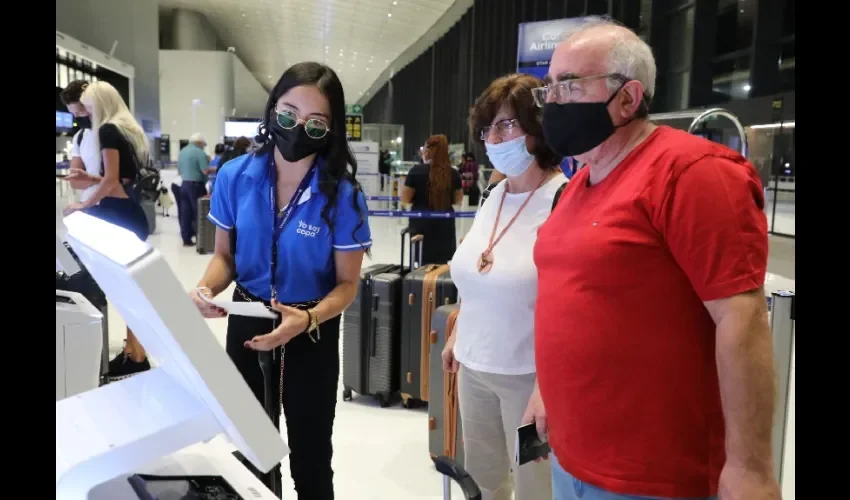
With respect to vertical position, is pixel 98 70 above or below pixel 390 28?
below

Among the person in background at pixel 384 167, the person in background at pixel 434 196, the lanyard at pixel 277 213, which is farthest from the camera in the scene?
the person in background at pixel 384 167

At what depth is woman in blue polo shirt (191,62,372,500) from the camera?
1.75m

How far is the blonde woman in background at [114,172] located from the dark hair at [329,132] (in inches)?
91.9

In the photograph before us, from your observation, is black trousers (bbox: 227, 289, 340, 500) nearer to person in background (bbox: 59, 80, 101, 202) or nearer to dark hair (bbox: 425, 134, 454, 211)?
person in background (bbox: 59, 80, 101, 202)

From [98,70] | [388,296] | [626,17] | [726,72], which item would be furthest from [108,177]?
[98,70]

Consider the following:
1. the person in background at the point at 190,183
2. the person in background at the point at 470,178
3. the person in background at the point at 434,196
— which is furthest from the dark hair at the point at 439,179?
the person in background at the point at 470,178

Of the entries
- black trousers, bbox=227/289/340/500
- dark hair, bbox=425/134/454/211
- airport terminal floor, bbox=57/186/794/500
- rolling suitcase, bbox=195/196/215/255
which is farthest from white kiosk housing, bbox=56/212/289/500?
rolling suitcase, bbox=195/196/215/255

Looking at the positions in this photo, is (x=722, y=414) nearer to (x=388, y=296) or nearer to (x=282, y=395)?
(x=282, y=395)

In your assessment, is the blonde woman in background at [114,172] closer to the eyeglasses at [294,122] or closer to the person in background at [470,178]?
the eyeglasses at [294,122]

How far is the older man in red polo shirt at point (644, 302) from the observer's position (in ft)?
3.60

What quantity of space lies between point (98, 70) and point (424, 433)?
43.8ft

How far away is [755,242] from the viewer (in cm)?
109

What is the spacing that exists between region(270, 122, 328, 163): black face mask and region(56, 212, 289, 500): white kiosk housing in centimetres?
94

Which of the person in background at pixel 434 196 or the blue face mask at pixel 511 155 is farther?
the person in background at pixel 434 196
